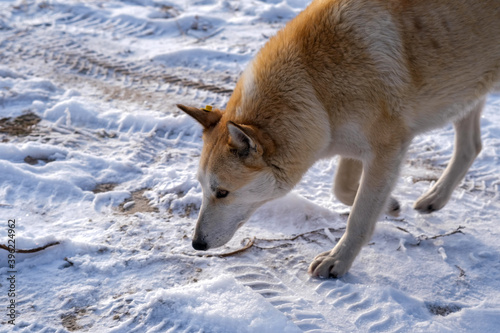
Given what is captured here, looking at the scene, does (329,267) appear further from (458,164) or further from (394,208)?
(458,164)

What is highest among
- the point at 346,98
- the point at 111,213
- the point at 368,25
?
the point at 368,25

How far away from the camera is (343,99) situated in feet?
9.55

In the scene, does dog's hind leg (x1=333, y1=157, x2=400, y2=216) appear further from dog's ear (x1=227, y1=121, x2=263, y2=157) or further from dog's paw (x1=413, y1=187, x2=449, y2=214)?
dog's ear (x1=227, y1=121, x2=263, y2=157)

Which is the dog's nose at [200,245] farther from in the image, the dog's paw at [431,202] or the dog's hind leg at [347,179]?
the dog's paw at [431,202]

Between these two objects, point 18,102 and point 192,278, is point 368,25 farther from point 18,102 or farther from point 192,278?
point 18,102

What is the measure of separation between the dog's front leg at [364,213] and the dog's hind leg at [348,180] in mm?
471

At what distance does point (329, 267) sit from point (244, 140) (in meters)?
0.97

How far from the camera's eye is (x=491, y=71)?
3271 millimetres

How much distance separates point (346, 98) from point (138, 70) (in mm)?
3423

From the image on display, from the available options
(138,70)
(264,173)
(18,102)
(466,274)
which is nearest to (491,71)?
(466,274)

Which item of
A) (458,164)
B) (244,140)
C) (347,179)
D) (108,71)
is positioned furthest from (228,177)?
(108,71)

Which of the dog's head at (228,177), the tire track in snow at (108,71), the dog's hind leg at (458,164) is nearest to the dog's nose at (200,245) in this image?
the dog's head at (228,177)

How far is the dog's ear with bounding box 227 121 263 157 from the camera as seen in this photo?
2.66 m

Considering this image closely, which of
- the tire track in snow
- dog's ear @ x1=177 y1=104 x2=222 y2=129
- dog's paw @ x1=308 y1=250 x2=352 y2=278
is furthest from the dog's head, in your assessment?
the tire track in snow
